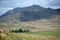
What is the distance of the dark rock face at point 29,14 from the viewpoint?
8156 mm

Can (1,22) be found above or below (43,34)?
above

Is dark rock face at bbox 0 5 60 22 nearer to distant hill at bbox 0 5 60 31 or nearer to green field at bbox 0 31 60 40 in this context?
distant hill at bbox 0 5 60 31

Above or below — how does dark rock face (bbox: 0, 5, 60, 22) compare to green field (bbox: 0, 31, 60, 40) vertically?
above

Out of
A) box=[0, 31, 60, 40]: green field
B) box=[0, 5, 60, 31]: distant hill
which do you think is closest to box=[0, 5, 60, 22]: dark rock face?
box=[0, 5, 60, 31]: distant hill

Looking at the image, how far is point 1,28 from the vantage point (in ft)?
26.7

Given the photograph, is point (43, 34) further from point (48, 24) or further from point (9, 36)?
point (9, 36)

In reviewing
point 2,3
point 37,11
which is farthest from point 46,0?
point 2,3

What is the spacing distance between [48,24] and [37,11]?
778 mm

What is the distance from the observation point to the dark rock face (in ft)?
26.8

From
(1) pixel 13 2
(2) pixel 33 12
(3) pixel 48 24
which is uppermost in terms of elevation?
(1) pixel 13 2

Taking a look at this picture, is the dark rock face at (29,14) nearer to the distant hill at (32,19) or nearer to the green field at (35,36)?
the distant hill at (32,19)

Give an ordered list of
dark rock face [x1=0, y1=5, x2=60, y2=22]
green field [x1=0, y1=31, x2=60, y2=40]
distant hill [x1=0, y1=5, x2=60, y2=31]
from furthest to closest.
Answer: dark rock face [x1=0, y1=5, x2=60, y2=22]
distant hill [x1=0, y1=5, x2=60, y2=31]
green field [x1=0, y1=31, x2=60, y2=40]

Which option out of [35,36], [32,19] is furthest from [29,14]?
[35,36]

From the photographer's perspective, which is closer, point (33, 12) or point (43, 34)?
point (43, 34)
